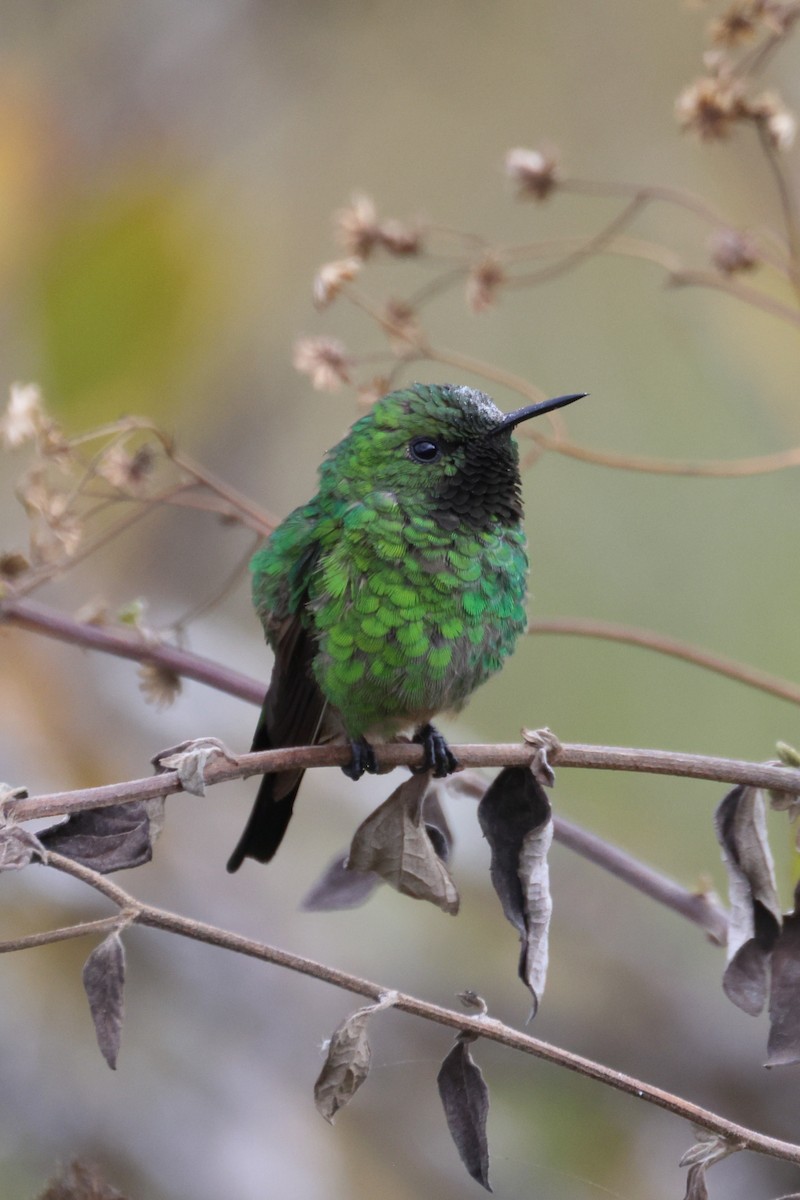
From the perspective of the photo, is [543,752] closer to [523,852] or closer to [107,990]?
[523,852]

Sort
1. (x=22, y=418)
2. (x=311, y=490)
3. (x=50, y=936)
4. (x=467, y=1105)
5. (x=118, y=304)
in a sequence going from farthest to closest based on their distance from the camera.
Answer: (x=311, y=490)
(x=118, y=304)
(x=22, y=418)
(x=467, y=1105)
(x=50, y=936)

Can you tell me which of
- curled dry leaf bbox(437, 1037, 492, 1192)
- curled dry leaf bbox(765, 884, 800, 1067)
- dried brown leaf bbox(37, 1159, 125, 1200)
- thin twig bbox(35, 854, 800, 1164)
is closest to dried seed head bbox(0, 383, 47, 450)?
thin twig bbox(35, 854, 800, 1164)

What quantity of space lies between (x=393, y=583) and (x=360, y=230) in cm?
60

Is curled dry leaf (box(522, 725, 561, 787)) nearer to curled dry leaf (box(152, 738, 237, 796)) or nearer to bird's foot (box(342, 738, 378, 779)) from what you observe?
curled dry leaf (box(152, 738, 237, 796))

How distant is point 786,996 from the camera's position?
122 centimetres

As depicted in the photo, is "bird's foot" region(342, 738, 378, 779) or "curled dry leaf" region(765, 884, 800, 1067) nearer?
"curled dry leaf" region(765, 884, 800, 1067)

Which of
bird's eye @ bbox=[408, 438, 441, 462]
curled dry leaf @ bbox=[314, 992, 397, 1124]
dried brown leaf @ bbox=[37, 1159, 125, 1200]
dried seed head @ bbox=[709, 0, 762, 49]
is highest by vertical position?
dried seed head @ bbox=[709, 0, 762, 49]

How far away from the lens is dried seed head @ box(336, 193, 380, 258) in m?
1.92

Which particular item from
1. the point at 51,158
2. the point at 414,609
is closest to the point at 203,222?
the point at 51,158

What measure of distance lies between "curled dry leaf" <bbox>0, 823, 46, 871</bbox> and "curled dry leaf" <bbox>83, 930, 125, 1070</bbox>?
0.10 meters

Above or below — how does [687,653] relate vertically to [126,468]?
above

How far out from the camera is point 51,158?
2.60 m

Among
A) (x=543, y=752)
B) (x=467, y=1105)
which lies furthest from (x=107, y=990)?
(x=543, y=752)

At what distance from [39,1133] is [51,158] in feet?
6.25
